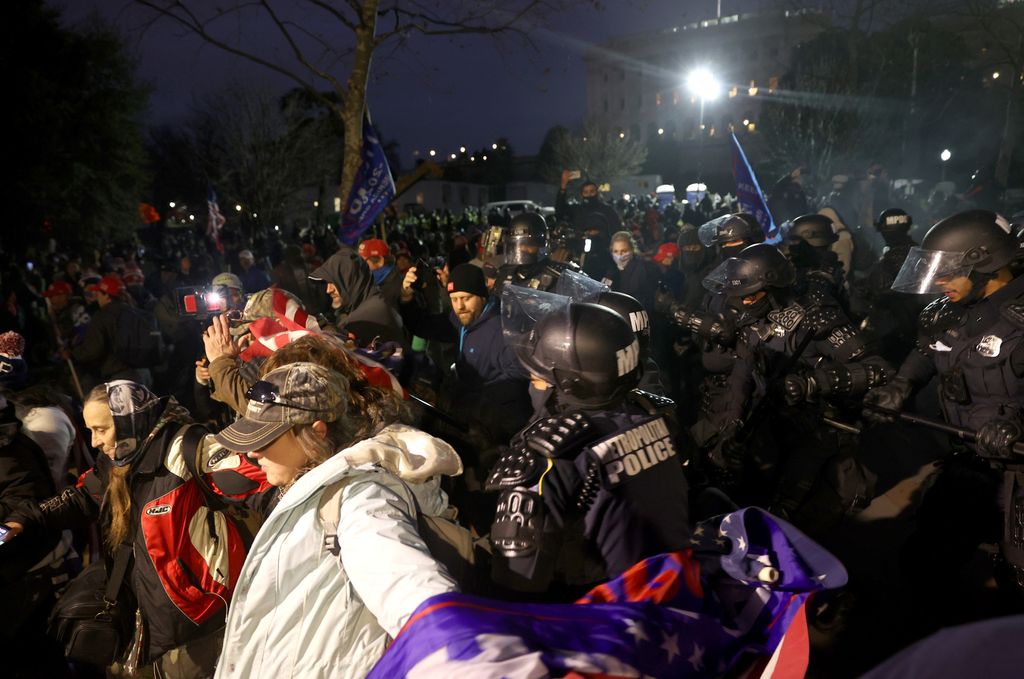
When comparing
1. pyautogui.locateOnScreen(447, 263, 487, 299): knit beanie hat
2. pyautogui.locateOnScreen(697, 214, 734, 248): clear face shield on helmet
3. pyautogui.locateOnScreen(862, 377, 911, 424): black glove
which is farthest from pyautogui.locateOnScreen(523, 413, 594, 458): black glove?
pyautogui.locateOnScreen(697, 214, 734, 248): clear face shield on helmet

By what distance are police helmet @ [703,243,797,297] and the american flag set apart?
2.87 meters

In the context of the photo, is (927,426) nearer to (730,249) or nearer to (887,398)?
(887,398)

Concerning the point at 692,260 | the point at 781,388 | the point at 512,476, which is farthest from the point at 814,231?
the point at 512,476

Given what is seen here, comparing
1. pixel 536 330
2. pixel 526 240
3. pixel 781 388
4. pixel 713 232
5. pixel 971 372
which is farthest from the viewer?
pixel 713 232

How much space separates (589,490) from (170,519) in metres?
1.95

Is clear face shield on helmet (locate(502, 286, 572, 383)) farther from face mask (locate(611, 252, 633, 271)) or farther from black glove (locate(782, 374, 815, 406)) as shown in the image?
face mask (locate(611, 252, 633, 271))

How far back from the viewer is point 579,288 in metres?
4.77

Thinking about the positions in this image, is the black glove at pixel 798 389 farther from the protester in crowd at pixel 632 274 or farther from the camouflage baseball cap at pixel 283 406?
the protester in crowd at pixel 632 274

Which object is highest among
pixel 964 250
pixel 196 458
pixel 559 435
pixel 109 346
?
pixel 964 250

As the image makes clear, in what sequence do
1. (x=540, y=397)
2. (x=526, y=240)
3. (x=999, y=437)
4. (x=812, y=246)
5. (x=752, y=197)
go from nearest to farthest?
(x=999, y=437) < (x=540, y=397) < (x=526, y=240) < (x=812, y=246) < (x=752, y=197)

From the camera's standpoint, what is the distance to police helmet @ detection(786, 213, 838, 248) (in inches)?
302

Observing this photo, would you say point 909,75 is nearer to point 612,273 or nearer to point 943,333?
point 612,273

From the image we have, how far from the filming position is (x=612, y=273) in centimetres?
917

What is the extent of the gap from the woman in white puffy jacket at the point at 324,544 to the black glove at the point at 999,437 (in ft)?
9.54
